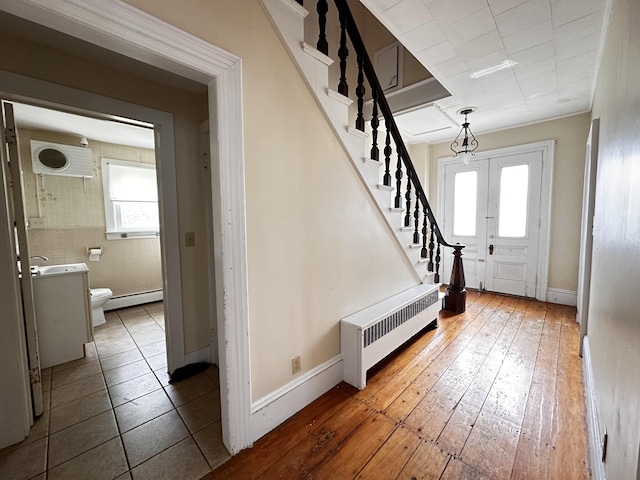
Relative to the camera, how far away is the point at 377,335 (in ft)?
6.70

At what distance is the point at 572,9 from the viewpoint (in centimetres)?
174

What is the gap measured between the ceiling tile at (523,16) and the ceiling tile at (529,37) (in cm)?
5

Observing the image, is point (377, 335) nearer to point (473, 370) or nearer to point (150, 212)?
point (473, 370)

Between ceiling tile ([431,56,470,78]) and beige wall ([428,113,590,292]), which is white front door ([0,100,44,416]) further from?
beige wall ([428,113,590,292])

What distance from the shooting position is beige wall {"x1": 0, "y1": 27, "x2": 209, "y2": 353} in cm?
160

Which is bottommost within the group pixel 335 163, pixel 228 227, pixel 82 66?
pixel 228 227

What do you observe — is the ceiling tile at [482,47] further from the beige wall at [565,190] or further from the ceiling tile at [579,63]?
the beige wall at [565,190]

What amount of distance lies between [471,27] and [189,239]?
274 cm

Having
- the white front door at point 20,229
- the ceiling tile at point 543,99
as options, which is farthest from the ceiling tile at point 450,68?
the white front door at point 20,229

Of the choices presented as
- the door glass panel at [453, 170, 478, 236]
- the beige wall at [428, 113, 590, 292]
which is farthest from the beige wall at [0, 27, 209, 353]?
the beige wall at [428, 113, 590, 292]

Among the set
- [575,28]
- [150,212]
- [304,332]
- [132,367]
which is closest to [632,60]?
[575,28]

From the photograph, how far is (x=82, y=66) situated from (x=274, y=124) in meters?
1.37

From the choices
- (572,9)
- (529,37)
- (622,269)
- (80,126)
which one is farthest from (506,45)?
(80,126)

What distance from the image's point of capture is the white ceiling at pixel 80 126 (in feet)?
8.97
